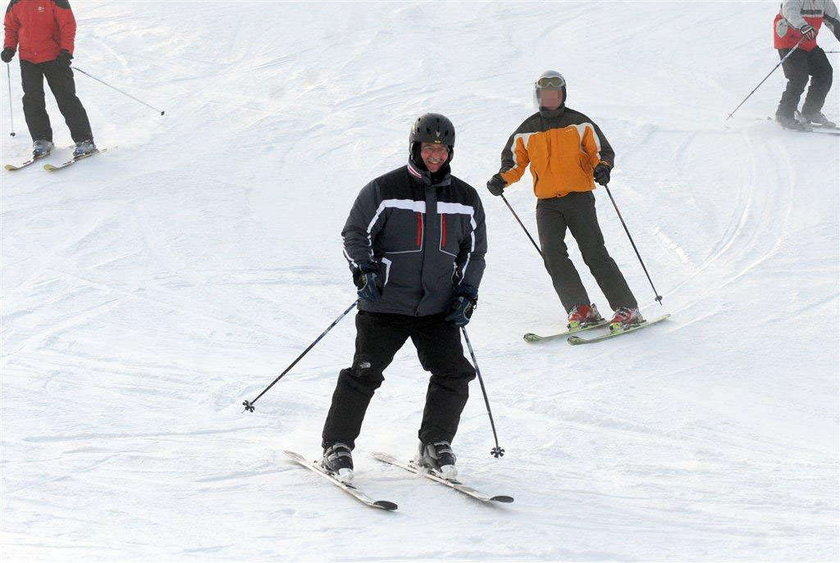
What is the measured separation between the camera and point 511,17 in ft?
49.9

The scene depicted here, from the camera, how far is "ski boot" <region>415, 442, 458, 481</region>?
185 inches

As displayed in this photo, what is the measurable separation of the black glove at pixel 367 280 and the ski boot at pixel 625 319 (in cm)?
292

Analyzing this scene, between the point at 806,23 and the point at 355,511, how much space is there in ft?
27.9

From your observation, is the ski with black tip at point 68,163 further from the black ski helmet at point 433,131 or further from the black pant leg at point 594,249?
the black ski helmet at point 433,131

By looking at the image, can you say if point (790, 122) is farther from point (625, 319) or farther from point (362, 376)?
point (362, 376)

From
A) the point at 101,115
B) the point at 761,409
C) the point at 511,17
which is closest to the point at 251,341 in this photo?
the point at 761,409

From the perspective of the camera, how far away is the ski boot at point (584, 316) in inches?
284

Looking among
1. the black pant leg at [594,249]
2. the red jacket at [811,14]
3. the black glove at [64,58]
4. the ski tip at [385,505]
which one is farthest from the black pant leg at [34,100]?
the ski tip at [385,505]

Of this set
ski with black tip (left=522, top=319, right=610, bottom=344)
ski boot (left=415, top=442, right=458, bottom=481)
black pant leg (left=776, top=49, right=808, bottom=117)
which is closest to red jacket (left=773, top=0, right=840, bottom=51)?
black pant leg (left=776, top=49, right=808, bottom=117)

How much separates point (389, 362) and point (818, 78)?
814 cm

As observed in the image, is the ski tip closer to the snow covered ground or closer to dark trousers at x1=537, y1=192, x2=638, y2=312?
the snow covered ground

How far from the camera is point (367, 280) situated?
180 inches

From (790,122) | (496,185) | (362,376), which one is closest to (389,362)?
(362,376)

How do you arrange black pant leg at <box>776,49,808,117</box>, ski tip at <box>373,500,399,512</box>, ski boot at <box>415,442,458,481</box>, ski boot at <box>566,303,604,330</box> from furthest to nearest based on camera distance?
black pant leg at <box>776,49,808,117</box>, ski boot at <box>566,303,604,330</box>, ski boot at <box>415,442,458,481</box>, ski tip at <box>373,500,399,512</box>
